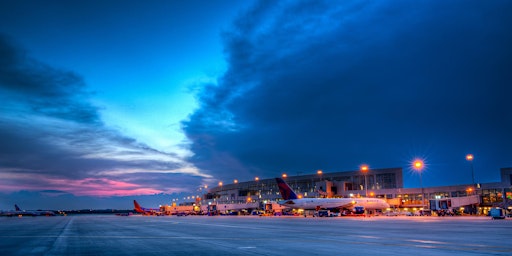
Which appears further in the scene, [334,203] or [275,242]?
[334,203]

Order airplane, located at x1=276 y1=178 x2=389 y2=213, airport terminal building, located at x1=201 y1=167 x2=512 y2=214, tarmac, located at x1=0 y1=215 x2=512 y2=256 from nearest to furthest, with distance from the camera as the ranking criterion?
tarmac, located at x1=0 y1=215 x2=512 y2=256, airport terminal building, located at x1=201 y1=167 x2=512 y2=214, airplane, located at x1=276 y1=178 x2=389 y2=213

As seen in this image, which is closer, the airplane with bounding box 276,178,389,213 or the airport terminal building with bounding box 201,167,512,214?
the airport terminal building with bounding box 201,167,512,214

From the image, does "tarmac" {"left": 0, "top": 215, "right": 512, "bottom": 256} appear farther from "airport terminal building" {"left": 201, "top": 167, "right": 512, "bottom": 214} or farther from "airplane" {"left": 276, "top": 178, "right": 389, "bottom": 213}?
"airplane" {"left": 276, "top": 178, "right": 389, "bottom": 213}

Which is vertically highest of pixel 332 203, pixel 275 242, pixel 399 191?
pixel 399 191

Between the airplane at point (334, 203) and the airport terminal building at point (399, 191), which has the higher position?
the airport terminal building at point (399, 191)

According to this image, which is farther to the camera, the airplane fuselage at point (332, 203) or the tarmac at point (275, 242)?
the airplane fuselage at point (332, 203)

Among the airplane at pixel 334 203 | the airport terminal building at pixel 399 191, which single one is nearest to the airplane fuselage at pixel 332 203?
the airplane at pixel 334 203

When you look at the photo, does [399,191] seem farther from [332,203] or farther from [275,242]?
[275,242]

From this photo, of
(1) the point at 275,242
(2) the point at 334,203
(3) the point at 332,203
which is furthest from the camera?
(3) the point at 332,203

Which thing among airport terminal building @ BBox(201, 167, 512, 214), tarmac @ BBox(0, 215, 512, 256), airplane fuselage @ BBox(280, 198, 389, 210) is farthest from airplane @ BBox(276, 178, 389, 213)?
tarmac @ BBox(0, 215, 512, 256)

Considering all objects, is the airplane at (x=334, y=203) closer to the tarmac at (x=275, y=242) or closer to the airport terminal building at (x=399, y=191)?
the airport terminal building at (x=399, y=191)

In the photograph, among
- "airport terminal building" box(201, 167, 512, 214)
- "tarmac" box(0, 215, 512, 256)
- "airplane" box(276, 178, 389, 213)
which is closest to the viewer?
"tarmac" box(0, 215, 512, 256)

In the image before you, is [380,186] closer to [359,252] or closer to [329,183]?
[329,183]

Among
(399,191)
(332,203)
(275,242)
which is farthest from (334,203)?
(275,242)
